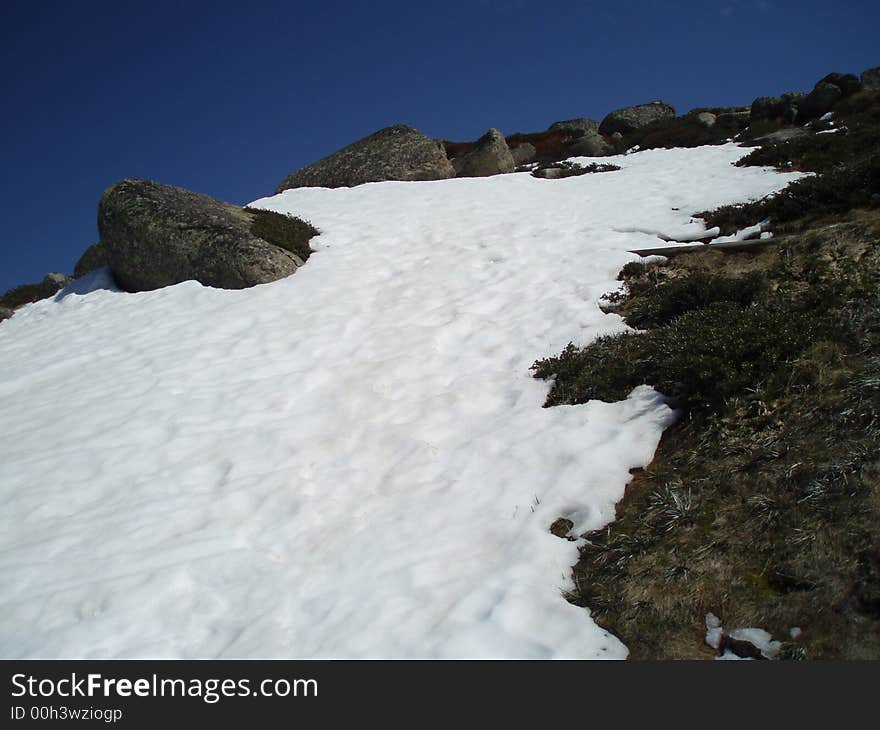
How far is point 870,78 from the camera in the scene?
26344 millimetres

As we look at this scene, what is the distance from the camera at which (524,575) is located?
14.4 feet

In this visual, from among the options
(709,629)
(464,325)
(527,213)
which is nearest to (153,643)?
(709,629)

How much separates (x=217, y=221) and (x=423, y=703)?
43.0 ft

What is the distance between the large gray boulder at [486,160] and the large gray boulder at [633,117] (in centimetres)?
1361

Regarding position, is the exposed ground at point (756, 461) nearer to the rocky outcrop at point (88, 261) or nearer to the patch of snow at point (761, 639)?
the patch of snow at point (761, 639)

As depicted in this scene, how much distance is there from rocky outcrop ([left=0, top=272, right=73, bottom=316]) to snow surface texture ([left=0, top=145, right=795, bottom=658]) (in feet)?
26.2

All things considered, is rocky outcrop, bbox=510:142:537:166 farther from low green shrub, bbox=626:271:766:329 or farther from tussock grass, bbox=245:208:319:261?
low green shrub, bbox=626:271:766:329

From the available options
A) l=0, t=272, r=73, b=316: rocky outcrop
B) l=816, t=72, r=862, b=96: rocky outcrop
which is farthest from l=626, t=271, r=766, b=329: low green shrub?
l=816, t=72, r=862, b=96: rocky outcrop

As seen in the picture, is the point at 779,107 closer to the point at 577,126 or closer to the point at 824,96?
the point at 824,96

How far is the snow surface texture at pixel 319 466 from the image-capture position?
170 inches

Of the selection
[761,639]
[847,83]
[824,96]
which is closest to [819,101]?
[824,96]

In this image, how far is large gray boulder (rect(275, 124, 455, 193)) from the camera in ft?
75.1

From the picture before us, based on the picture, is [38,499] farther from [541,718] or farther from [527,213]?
[527,213]

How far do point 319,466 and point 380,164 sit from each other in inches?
768
